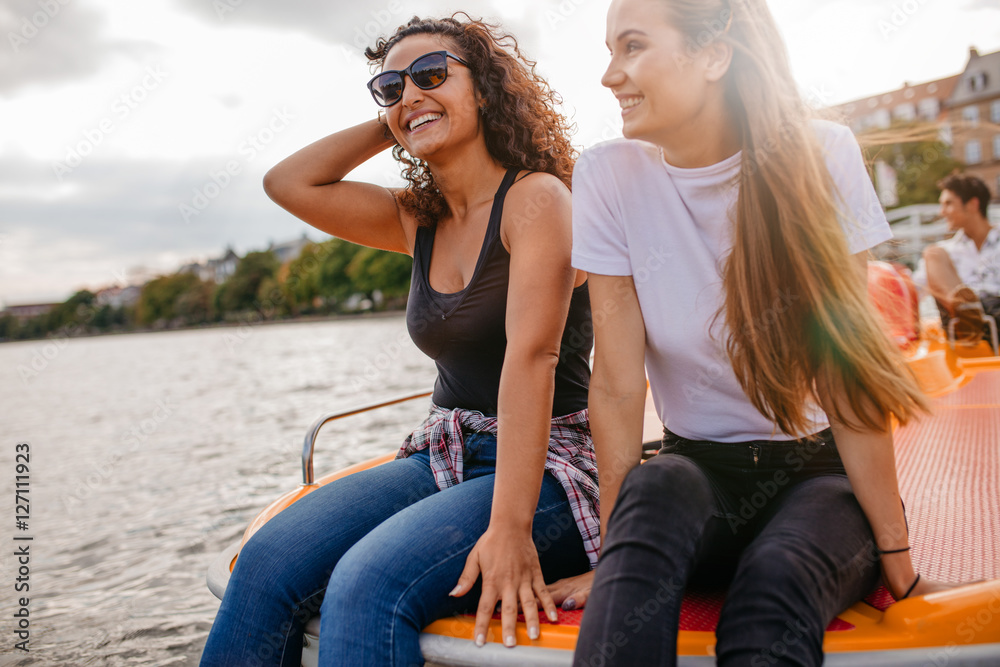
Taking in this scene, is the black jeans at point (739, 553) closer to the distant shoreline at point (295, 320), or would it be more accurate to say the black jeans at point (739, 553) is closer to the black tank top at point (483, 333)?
the black tank top at point (483, 333)

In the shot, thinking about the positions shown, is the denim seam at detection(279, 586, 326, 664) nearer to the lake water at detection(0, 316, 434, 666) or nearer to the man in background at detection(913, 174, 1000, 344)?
the lake water at detection(0, 316, 434, 666)

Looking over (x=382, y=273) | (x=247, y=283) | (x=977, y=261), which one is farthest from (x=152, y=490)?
(x=247, y=283)

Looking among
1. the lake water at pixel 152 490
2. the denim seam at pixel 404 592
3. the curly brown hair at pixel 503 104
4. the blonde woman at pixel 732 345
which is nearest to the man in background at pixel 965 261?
the curly brown hair at pixel 503 104

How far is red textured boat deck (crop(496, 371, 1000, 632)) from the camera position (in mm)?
1663

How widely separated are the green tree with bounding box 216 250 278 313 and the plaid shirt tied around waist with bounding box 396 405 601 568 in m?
68.6

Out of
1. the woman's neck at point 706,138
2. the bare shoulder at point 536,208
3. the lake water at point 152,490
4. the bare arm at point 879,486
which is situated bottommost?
the lake water at point 152,490

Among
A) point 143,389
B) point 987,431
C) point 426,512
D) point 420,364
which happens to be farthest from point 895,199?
point 426,512

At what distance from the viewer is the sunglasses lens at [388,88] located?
2.15 meters

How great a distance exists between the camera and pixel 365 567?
60.4 inches

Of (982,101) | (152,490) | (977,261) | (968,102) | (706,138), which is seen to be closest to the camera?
(706,138)

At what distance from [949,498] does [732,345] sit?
1514 mm

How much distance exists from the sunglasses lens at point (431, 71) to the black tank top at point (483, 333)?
357mm

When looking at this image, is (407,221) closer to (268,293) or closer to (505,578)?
Result: (505,578)

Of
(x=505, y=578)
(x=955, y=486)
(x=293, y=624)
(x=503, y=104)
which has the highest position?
(x=503, y=104)
